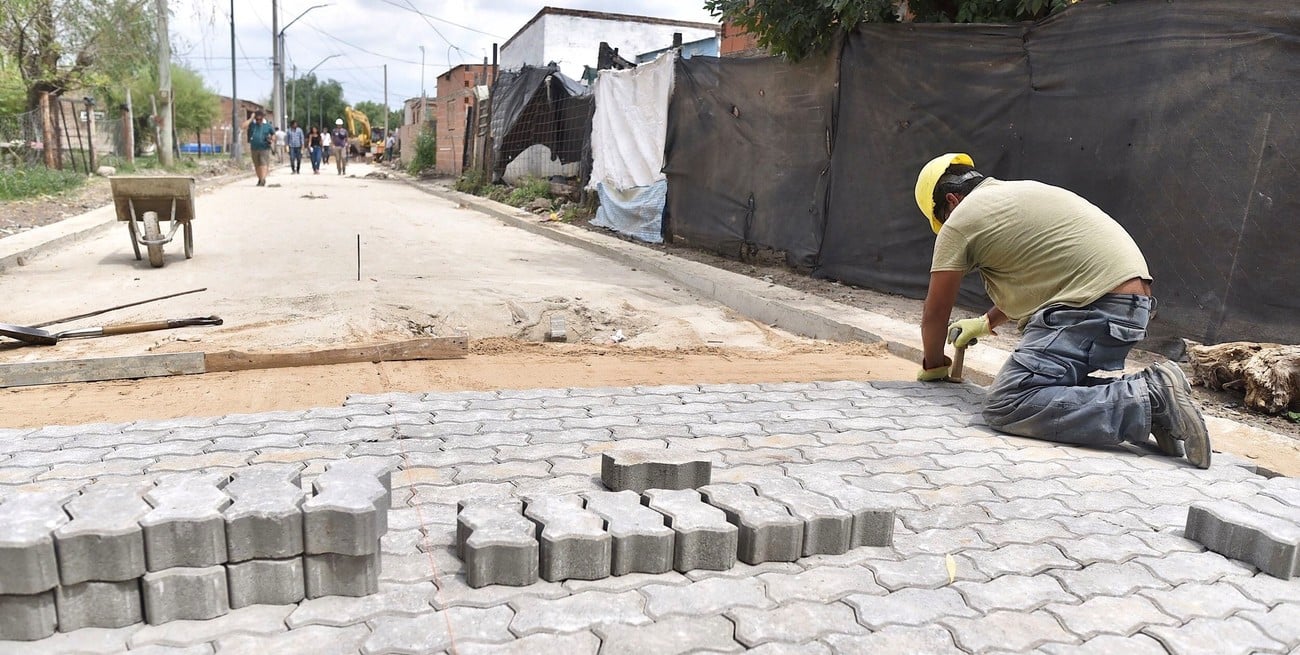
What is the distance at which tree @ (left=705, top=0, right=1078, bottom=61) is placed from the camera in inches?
273

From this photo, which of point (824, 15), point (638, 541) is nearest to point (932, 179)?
point (638, 541)

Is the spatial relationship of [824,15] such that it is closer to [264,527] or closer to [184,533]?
[264,527]

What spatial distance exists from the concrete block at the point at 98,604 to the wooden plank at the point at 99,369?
2.99 m

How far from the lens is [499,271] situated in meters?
8.53

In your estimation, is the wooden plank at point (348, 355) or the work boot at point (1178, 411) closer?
the work boot at point (1178, 411)

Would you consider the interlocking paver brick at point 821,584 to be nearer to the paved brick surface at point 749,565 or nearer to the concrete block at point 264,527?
the paved brick surface at point 749,565

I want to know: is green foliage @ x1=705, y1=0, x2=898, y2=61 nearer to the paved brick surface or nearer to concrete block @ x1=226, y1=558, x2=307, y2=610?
the paved brick surface

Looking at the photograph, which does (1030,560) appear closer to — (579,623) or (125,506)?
(579,623)

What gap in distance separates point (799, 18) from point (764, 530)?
6292 mm

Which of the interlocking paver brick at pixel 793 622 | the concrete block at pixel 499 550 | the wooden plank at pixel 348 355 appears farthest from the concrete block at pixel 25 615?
the wooden plank at pixel 348 355

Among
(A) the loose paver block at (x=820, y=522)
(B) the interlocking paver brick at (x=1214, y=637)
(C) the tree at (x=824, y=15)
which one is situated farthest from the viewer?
(C) the tree at (x=824, y=15)

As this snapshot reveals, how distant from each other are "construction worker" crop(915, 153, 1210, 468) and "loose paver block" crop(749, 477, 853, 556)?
1574 millimetres

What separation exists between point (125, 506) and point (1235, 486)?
375cm

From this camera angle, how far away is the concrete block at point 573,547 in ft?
7.47
